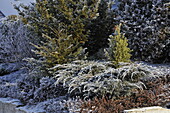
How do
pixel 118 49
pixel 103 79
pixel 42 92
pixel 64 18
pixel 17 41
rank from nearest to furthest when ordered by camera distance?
pixel 103 79
pixel 118 49
pixel 42 92
pixel 64 18
pixel 17 41

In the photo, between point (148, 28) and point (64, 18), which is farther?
point (64, 18)

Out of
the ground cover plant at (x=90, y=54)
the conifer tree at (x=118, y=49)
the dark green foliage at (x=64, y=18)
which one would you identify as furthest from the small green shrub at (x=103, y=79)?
the dark green foliage at (x=64, y=18)

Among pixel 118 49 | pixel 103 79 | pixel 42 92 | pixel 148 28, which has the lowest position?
pixel 42 92

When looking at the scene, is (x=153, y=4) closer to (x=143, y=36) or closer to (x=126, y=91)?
(x=143, y=36)

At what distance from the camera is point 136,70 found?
10.5 ft

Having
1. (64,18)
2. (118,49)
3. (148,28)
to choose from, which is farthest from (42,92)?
(148,28)

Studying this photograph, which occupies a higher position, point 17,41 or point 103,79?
point 17,41

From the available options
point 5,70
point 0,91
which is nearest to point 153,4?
point 0,91

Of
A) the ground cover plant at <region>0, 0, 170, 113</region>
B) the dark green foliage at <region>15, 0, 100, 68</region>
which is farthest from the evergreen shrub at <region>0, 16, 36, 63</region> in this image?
the dark green foliage at <region>15, 0, 100, 68</region>

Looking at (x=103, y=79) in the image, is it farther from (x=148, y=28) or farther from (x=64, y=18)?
(x=64, y=18)

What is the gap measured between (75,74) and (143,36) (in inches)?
70.1

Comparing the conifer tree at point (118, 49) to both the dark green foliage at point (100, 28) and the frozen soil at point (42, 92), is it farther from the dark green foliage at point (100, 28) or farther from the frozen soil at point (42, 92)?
the dark green foliage at point (100, 28)

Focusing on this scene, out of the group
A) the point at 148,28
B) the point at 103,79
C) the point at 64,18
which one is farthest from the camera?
the point at 64,18

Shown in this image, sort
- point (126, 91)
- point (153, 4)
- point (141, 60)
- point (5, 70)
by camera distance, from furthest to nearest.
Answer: point (5, 70) → point (141, 60) → point (153, 4) → point (126, 91)
